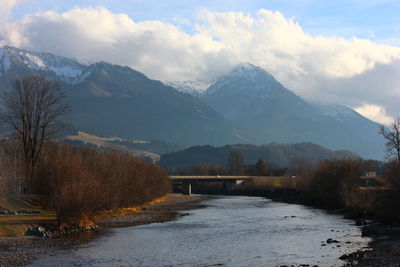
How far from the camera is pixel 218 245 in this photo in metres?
54.8

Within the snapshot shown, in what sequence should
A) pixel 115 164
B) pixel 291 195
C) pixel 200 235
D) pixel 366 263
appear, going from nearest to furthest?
1. pixel 366 263
2. pixel 200 235
3. pixel 115 164
4. pixel 291 195

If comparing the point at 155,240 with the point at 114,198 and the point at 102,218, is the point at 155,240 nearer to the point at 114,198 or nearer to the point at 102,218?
the point at 102,218

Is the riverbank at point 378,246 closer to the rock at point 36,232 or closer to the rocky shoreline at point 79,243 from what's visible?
the rocky shoreline at point 79,243

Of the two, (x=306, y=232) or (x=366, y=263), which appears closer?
(x=366, y=263)

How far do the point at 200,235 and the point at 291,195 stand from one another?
111 metres

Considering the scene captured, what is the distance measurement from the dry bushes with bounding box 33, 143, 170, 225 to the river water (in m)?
5.54

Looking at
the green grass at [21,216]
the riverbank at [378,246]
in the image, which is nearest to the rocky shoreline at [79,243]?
the riverbank at [378,246]

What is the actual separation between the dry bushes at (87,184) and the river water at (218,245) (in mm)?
5537

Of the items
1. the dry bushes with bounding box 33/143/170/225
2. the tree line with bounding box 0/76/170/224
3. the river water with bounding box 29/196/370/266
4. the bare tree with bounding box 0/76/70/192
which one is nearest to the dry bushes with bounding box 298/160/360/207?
the river water with bounding box 29/196/370/266

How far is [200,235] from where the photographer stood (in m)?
64.4

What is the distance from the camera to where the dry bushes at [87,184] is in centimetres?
6638

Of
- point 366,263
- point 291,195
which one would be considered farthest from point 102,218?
point 291,195

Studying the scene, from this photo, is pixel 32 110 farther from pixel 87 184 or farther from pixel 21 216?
pixel 87 184

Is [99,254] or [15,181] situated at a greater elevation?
[15,181]
